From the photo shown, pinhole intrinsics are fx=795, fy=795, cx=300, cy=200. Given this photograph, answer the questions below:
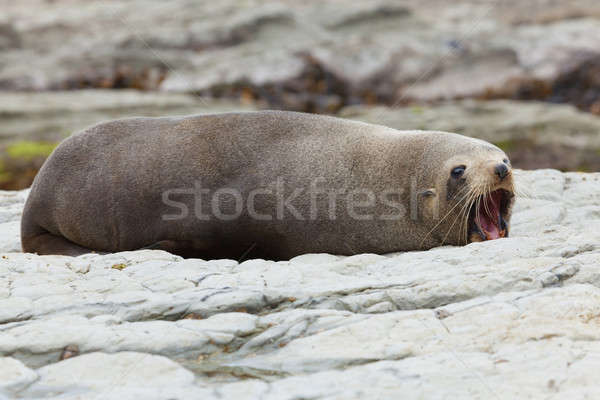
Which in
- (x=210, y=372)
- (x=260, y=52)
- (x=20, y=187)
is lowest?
(x=20, y=187)

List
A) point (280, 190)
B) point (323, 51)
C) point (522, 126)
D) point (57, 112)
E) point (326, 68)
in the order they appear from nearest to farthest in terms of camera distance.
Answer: point (280, 190) < point (522, 126) < point (57, 112) < point (326, 68) < point (323, 51)

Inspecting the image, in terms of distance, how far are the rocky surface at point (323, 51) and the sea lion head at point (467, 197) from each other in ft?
35.2

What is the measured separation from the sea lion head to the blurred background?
7077 millimetres

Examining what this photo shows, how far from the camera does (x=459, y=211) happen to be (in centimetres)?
627

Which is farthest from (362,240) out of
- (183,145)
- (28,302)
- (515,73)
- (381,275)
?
(515,73)

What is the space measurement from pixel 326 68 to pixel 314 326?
14.2m

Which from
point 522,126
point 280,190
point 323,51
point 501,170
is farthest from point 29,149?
point 501,170

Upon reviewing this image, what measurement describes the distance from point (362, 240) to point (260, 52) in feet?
41.5

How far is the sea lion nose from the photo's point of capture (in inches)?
235

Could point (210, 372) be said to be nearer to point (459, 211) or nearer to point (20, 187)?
point (459, 211)

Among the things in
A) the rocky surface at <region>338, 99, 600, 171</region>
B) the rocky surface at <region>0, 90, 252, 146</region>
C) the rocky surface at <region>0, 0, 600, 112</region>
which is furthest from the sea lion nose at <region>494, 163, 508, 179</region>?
the rocky surface at <region>0, 0, 600, 112</region>

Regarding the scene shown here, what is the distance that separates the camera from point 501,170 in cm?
597

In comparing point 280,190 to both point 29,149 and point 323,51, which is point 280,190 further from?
point 323,51

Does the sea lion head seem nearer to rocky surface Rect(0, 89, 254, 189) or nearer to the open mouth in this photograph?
the open mouth
